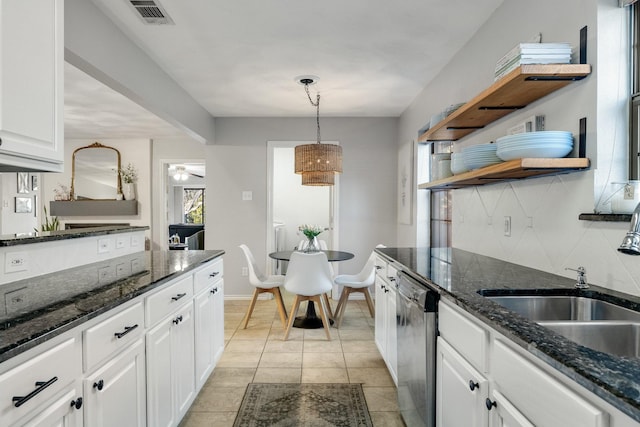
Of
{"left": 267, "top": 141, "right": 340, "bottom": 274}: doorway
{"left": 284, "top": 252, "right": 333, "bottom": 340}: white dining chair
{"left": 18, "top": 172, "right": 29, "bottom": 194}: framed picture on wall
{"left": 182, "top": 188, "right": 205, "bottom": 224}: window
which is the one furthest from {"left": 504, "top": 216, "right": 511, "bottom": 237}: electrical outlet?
{"left": 182, "top": 188, "right": 205, "bottom": 224}: window

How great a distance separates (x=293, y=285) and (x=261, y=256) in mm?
1734

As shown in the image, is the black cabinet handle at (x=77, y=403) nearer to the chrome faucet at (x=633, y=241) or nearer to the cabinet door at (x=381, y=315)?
the chrome faucet at (x=633, y=241)

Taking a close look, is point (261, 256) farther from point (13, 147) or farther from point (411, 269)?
point (13, 147)

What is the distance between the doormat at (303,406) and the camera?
85.4 inches

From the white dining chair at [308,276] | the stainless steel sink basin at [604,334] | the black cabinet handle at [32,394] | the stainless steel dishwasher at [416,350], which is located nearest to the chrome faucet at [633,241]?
the stainless steel sink basin at [604,334]

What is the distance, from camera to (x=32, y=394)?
0.90 m

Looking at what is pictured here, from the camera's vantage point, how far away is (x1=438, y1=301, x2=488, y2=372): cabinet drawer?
121 cm

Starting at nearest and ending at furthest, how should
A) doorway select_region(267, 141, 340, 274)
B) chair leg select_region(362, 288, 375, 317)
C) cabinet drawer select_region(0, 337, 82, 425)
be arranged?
1. cabinet drawer select_region(0, 337, 82, 425)
2. chair leg select_region(362, 288, 375, 317)
3. doorway select_region(267, 141, 340, 274)

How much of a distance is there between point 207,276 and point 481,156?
1.83 metres

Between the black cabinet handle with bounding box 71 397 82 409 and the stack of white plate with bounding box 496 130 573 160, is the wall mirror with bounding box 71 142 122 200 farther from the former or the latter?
the stack of white plate with bounding box 496 130 573 160

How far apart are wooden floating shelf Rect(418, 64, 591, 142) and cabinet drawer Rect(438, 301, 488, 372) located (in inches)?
41.1

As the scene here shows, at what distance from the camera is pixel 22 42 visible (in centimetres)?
140

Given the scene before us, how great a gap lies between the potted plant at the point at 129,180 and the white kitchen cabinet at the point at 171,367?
5.07 metres

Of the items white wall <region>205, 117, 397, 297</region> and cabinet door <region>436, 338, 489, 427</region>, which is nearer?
cabinet door <region>436, 338, 489, 427</region>
